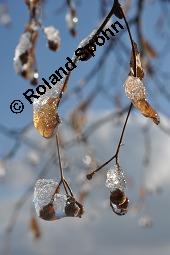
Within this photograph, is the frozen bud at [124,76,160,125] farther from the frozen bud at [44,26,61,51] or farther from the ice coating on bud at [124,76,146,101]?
the frozen bud at [44,26,61,51]

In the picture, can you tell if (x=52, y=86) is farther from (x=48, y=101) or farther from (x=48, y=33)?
(x=48, y=33)

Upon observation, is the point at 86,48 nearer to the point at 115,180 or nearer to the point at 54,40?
the point at 115,180

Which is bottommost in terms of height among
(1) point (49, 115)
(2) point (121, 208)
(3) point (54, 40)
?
(2) point (121, 208)

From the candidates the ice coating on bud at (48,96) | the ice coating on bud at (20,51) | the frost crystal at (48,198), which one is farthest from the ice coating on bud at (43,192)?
the ice coating on bud at (20,51)

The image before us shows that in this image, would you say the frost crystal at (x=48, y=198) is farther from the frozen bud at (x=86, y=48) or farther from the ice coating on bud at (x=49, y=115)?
the frozen bud at (x=86, y=48)

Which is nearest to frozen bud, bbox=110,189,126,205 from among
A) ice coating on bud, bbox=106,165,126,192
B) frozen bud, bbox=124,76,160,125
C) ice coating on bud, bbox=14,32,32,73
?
ice coating on bud, bbox=106,165,126,192

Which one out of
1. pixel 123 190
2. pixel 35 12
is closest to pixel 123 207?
pixel 123 190

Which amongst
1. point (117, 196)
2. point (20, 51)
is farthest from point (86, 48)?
point (20, 51)
